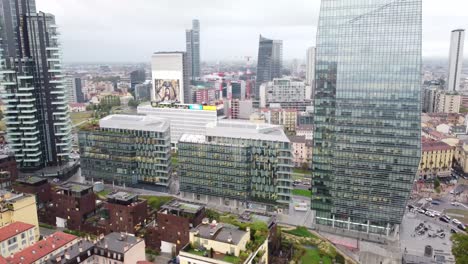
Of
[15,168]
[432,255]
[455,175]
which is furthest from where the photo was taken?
[455,175]

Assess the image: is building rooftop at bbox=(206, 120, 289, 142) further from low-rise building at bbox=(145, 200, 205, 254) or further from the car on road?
the car on road

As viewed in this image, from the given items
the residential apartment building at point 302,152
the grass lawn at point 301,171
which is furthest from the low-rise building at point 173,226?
the residential apartment building at point 302,152

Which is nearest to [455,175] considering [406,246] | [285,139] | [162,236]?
[406,246]

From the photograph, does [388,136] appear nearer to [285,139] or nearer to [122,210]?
[285,139]

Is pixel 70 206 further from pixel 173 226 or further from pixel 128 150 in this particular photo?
pixel 173 226

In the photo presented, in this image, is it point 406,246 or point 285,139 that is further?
point 285,139

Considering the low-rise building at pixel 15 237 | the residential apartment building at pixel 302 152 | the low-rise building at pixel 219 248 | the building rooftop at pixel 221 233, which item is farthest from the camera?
the residential apartment building at pixel 302 152

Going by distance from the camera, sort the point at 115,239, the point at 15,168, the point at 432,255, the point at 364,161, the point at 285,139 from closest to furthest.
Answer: the point at 115,239 < the point at 432,255 < the point at 364,161 < the point at 285,139 < the point at 15,168

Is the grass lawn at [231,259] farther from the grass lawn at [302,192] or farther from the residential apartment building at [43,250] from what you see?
the grass lawn at [302,192]
